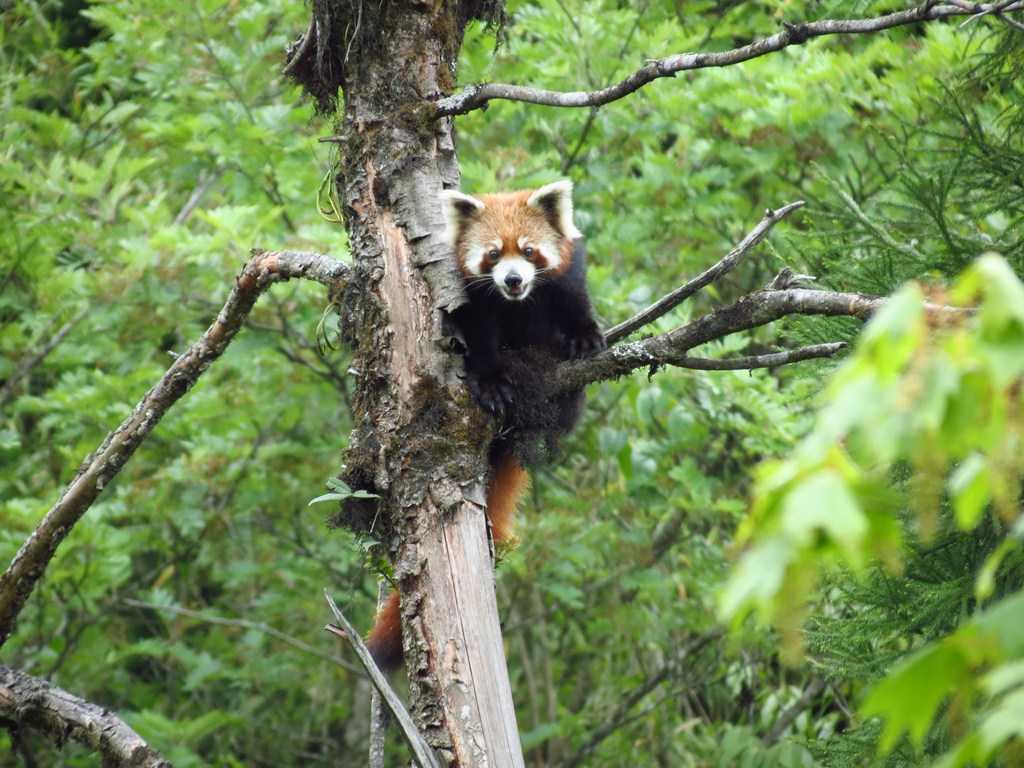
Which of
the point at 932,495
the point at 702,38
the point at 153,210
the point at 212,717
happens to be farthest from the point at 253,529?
the point at 932,495

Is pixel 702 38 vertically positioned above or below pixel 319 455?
above

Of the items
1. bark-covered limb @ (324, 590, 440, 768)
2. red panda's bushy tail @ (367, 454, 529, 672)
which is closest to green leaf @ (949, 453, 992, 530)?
bark-covered limb @ (324, 590, 440, 768)

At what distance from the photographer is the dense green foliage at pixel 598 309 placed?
5.00m

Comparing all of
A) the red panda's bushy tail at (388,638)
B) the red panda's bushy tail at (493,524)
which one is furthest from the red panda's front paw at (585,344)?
the red panda's bushy tail at (388,638)

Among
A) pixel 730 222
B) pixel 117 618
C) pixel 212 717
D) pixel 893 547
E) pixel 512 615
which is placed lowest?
pixel 893 547

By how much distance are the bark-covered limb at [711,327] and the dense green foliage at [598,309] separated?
3.40ft

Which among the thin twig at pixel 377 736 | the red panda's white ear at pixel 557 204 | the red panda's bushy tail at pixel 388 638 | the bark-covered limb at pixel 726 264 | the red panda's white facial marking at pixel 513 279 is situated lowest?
the thin twig at pixel 377 736

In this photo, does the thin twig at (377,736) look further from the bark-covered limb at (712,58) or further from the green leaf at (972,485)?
the green leaf at (972,485)

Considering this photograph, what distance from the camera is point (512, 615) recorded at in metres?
7.05

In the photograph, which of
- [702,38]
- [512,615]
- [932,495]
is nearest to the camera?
[932,495]

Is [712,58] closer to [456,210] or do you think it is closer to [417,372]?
[417,372]

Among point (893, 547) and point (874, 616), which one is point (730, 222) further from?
point (893, 547)

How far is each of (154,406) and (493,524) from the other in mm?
1140

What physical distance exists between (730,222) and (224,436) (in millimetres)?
3179
